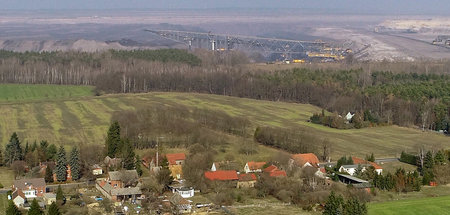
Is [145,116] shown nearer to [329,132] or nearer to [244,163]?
[244,163]

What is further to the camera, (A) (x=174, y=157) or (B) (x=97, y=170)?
(A) (x=174, y=157)

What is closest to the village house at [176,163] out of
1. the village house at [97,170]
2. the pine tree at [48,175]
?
the village house at [97,170]

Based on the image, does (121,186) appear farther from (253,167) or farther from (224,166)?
(253,167)

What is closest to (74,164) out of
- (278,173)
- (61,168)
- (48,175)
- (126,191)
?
(61,168)

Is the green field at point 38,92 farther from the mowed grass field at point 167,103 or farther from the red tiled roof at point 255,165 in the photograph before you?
the red tiled roof at point 255,165

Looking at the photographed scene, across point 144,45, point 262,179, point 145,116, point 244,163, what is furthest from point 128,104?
point 144,45

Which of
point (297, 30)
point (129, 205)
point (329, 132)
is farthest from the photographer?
point (297, 30)
